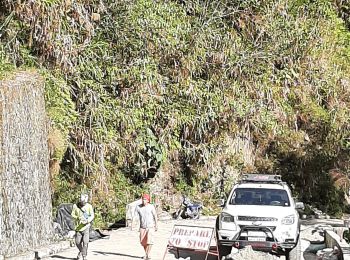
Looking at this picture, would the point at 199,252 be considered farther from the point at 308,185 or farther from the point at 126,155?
the point at 308,185

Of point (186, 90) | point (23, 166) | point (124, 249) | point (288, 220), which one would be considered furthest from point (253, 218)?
point (186, 90)

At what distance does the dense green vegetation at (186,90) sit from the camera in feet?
65.9

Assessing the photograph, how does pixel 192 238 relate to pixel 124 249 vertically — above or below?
above

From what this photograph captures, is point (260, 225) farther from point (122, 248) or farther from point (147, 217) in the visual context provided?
point (122, 248)

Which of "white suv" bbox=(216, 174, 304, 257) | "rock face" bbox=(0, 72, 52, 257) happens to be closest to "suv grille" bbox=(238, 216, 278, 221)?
"white suv" bbox=(216, 174, 304, 257)

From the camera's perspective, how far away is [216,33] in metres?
25.4

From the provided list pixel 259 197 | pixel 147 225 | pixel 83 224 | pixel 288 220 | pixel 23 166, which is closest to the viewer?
pixel 83 224

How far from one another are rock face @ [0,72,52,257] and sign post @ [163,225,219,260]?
3.79 m

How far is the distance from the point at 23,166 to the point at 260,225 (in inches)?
231

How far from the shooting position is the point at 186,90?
944 inches

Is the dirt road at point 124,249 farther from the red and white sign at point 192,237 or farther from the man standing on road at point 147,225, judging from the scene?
the man standing on road at point 147,225

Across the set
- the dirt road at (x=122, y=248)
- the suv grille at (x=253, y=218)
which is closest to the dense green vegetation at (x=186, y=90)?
the dirt road at (x=122, y=248)

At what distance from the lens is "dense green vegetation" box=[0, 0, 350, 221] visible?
20.1 metres

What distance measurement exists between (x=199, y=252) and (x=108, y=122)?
29.5 feet
